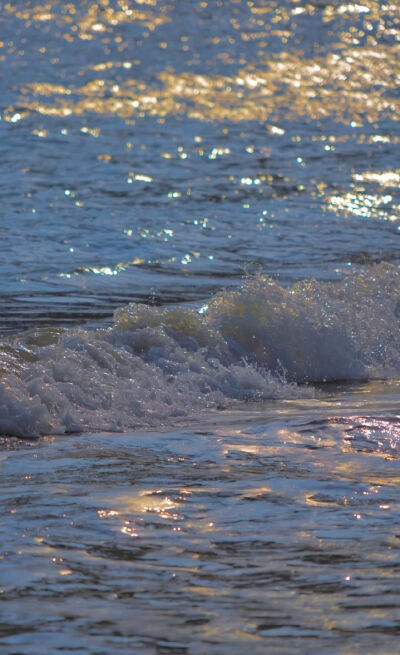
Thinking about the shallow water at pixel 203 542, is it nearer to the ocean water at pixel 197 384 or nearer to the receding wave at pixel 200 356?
the ocean water at pixel 197 384

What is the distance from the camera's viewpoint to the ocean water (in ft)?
12.6

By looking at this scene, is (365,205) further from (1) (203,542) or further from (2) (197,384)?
(1) (203,542)

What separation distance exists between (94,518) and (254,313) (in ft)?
15.6

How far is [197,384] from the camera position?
7754 millimetres

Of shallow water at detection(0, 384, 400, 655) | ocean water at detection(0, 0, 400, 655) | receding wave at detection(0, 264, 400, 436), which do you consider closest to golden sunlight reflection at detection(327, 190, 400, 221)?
ocean water at detection(0, 0, 400, 655)

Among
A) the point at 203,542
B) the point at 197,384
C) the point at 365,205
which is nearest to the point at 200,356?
the point at 197,384

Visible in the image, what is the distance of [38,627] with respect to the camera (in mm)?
3590

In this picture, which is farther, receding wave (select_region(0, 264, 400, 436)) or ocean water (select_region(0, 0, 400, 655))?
receding wave (select_region(0, 264, 400, 436))

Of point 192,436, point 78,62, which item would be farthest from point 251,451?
point 78,62

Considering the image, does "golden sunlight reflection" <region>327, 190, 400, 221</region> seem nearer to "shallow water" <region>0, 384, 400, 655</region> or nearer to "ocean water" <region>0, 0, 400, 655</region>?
"ocean water" <region>0, 0, 400, 655</region>

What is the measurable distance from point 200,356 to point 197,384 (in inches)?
23.2

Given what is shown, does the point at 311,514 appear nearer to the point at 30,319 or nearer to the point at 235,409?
the point at 235,409

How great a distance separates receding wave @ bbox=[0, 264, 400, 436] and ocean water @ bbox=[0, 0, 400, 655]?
19 mm

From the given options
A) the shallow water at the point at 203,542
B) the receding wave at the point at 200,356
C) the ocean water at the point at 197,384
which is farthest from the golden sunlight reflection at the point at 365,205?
the shallow water at the point at 203,542
